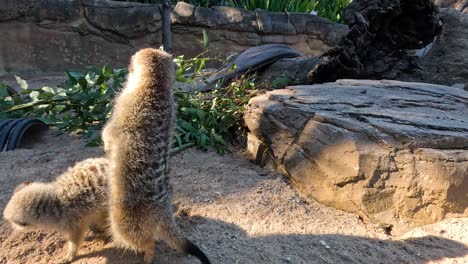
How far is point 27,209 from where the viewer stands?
2.06 metres

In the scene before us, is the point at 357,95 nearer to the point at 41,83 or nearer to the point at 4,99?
the point at 4,99

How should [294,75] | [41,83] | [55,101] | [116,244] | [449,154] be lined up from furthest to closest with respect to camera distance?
[41,83] → [294,75] → [55,101] → [449,154] → [116,244]

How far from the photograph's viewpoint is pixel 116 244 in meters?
2.14

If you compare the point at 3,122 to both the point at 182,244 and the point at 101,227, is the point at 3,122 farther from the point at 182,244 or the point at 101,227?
the point at 182,244

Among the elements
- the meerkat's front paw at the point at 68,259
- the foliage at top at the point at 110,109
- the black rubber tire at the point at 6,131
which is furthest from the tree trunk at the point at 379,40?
the meerkat's front paw at the point at 68,259

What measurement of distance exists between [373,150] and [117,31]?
620 centimetres

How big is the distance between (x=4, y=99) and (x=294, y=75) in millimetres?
2729

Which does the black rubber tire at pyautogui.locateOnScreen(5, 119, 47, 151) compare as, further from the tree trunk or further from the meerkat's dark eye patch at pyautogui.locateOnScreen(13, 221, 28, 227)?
the tree trunk

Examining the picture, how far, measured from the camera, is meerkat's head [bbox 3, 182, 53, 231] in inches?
81.4

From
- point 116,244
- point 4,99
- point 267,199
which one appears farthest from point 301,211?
point 4,99

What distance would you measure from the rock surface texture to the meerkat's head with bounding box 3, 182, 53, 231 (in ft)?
5.21

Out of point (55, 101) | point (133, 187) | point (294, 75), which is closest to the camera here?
point (133, 187)

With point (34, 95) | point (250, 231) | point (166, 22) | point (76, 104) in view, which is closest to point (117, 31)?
point (166, 22)

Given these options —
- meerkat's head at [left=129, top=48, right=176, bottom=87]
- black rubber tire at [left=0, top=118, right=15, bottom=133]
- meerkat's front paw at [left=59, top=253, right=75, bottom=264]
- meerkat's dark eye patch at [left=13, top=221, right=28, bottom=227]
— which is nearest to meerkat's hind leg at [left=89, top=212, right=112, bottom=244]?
meerkat's front paw at [left=59, top=253, right=75, bottom=264]
